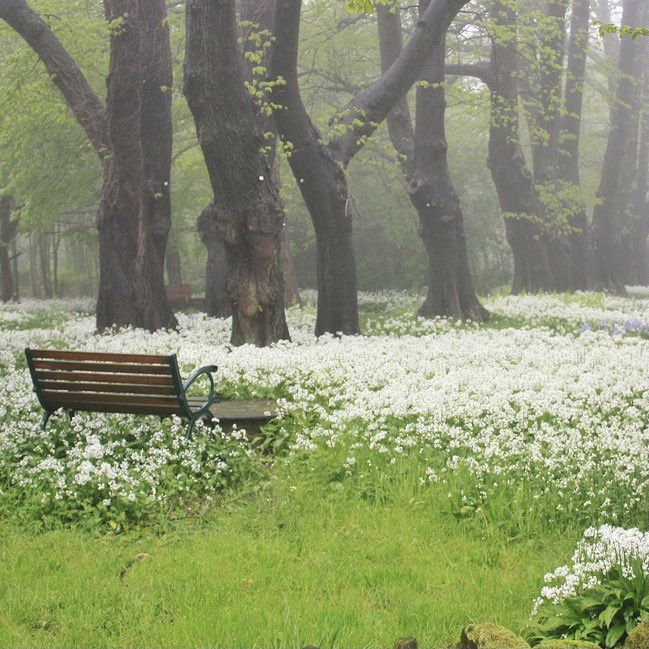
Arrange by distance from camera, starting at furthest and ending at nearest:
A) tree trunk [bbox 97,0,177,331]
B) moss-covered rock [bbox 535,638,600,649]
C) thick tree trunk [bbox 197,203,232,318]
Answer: thick tree trunk [bbox 197,203,232,318]
tree trunk [bbox 97,0,177,331]
moss-covered rock [bbox 535,638,600,649]

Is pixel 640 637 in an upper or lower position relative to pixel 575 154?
lower

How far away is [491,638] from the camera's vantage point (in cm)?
429

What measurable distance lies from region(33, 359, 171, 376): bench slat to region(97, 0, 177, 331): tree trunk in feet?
30.0

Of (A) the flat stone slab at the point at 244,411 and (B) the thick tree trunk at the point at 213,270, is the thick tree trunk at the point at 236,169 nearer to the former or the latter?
(A) the flat stone slab at the point at 244,411

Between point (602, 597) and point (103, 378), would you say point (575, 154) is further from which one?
point (602, 597)

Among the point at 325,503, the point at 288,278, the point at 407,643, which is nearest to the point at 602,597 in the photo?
the point at 407,643

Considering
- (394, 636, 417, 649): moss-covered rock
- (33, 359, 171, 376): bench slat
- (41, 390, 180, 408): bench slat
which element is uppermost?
(33, 359, 171, 376): bench slat

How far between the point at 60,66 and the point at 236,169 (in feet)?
18.7

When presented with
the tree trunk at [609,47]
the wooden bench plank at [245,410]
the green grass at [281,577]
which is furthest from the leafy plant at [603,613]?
the tree trunk at [609,47]

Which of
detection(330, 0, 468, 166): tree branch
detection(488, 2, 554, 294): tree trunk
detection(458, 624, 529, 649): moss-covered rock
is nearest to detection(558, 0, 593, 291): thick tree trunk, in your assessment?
detection(488, 2, 554, 294): tree trunk

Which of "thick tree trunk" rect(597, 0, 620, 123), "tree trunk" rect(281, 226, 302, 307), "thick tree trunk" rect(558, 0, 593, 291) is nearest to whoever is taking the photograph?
"tree trunk" rect(281, 226, 302, 307)

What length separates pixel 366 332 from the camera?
17516 millimetres

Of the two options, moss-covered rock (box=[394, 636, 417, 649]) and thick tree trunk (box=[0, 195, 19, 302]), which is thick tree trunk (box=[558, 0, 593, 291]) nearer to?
thick tree trunk (box=[0, 195, 19, 302])

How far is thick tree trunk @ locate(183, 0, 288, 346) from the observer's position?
13734 millimetres
